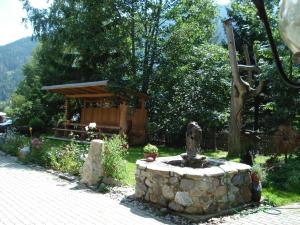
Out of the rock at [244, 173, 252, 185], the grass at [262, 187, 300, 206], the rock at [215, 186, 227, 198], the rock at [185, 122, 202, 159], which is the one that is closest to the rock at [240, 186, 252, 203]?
the rock at [244, 173, 252, 185]

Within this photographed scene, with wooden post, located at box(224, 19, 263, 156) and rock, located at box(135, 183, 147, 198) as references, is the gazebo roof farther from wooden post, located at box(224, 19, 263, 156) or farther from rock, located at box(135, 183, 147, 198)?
rock, located at box(135, 183, 147, 198)

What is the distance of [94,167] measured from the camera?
9336mm

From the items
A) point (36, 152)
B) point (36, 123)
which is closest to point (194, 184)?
point (36, 152)

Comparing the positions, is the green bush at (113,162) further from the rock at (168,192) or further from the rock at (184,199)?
the rock at (184,199)

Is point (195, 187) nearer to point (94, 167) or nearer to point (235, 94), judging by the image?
point (94, 167)

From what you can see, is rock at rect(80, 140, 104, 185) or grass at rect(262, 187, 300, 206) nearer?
→ grass at rect(262, 187, 300, 206)

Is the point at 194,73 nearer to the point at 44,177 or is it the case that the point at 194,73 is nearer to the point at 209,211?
the point at 44,177

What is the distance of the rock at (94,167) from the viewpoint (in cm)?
934

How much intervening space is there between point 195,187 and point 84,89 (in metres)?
14.7

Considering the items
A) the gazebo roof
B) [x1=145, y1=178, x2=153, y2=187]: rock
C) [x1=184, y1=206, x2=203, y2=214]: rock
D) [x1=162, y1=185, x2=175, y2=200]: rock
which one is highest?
the gazebo roof

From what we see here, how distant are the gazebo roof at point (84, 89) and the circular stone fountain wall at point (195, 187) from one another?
10.9 meters

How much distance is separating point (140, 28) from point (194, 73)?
4666 mm

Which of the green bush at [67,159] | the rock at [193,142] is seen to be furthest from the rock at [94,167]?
the rock at [193,142]

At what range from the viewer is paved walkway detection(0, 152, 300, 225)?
6.54 metres
